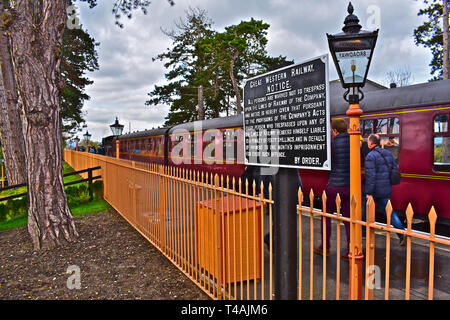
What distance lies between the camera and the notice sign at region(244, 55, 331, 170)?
2412mm

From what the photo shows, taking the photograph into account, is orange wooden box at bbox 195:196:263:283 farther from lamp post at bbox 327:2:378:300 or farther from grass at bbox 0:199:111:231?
grass at bbox 0:199:111:231

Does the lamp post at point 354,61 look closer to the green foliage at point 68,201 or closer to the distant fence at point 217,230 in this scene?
the distant fence at point 217,230

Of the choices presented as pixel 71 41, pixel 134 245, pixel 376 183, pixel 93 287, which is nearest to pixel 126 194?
pixel 134 245

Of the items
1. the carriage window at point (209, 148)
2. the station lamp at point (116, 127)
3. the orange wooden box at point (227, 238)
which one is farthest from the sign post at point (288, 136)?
the station lamp at point (116, 127)

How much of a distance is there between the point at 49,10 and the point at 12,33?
32.6 inches

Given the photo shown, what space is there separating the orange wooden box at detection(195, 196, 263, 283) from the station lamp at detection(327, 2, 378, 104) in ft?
5.11

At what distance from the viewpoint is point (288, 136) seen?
9.00 ft

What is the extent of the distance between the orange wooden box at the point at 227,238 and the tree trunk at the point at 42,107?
369 cm

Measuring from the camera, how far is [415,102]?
22.0 ft

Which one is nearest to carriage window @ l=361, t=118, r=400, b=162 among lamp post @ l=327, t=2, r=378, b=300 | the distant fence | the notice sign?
the distant fence

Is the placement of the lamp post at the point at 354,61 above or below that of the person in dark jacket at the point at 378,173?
above

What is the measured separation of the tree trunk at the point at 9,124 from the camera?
13977mm

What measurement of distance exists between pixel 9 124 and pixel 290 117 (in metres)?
15.5
